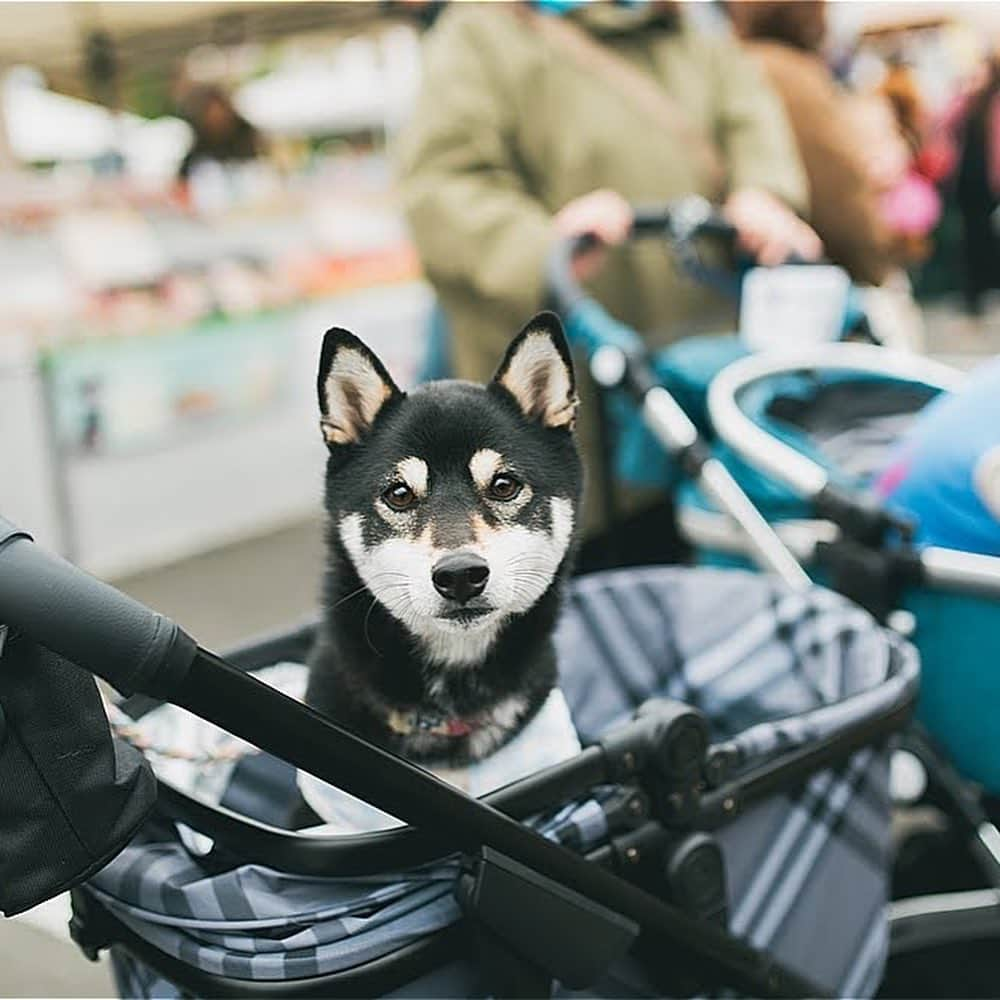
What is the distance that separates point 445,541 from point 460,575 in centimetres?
3

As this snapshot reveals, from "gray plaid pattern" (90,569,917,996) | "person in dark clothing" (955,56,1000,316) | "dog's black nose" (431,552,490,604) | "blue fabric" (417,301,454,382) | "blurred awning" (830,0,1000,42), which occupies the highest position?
"dog's black nose" (431,552,490,604)

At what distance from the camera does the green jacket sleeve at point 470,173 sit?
1683mm

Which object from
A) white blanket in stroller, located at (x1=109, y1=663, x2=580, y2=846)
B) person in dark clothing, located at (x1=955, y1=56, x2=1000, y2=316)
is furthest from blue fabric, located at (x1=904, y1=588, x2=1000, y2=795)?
person in dark clothing, located at (x1=955, y1=56, x2=1000, y2=316)

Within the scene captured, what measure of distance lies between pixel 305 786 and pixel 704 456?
0.69 metres

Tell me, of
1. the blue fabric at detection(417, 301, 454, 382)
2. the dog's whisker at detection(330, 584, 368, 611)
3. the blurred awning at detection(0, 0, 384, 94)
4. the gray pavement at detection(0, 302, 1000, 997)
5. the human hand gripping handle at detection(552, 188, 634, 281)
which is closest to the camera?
the dog's whisker at detection(330, 584, 368, 611)

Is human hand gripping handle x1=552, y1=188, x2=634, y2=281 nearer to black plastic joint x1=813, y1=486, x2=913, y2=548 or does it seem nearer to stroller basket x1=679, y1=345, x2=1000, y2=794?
stroller basket x1=679, y1=345, x2=1000, y2=794

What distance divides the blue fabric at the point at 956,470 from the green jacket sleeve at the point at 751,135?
0.63 meters

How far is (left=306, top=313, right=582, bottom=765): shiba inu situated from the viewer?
819 mm

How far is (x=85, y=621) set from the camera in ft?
2.17

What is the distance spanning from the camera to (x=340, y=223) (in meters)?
4.16

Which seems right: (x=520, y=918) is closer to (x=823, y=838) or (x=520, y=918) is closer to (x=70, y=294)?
(x=823, y=838)

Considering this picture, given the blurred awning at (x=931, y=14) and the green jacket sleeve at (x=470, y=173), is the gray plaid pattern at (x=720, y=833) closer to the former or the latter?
the green jacket sleeve at (x=470, y=173)

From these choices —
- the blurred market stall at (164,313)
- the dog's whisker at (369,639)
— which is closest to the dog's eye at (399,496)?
the dog's whisker at (369,639)

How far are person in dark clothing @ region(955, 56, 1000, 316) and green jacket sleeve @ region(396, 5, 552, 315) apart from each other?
5.06m
